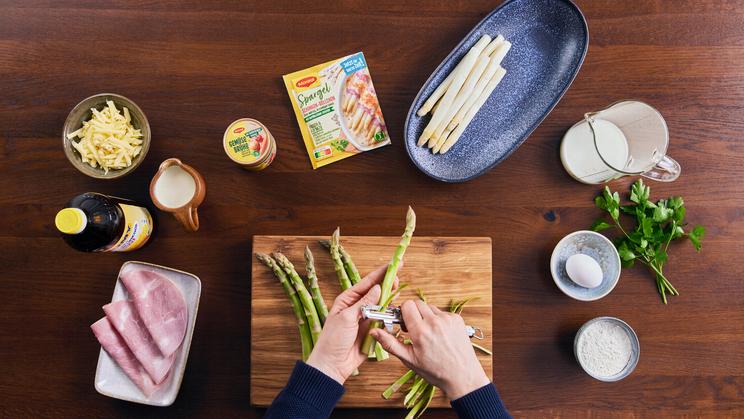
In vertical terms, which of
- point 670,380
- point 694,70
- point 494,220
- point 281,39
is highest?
point 281,39

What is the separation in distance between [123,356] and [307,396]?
551 mm

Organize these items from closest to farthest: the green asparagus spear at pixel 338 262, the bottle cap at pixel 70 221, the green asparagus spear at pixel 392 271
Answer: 1. the bottle cap at pixel 70 221
2. the green asparagus spear at pixel 392 271
3. the green asparagus spear at pixel 338 262

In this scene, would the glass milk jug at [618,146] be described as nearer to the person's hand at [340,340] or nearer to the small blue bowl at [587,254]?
the small blue bowl at [587,254]

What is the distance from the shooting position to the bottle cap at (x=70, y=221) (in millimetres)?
1026

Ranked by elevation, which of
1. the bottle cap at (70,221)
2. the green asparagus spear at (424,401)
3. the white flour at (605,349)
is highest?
the bottle cap at (70,221)

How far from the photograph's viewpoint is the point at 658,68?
144 centimetres

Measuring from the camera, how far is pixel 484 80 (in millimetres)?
1349

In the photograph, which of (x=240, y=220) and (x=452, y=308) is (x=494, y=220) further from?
(x=240, y=220)

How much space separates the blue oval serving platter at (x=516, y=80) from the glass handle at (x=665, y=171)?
329mm

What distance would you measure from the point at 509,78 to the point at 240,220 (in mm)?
878

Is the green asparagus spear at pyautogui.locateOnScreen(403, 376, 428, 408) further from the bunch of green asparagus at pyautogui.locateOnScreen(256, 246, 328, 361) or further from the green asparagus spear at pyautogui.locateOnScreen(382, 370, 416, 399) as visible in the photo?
the bunch of green asparagus at pyautogui.locateOnScreen(256, 246, 328, 361)

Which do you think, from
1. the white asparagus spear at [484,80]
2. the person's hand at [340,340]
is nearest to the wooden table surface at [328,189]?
the white asparagus spear at [484,80]

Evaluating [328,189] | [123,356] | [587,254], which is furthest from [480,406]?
[123,356]

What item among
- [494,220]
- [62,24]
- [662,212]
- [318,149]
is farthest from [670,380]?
[62,24]
